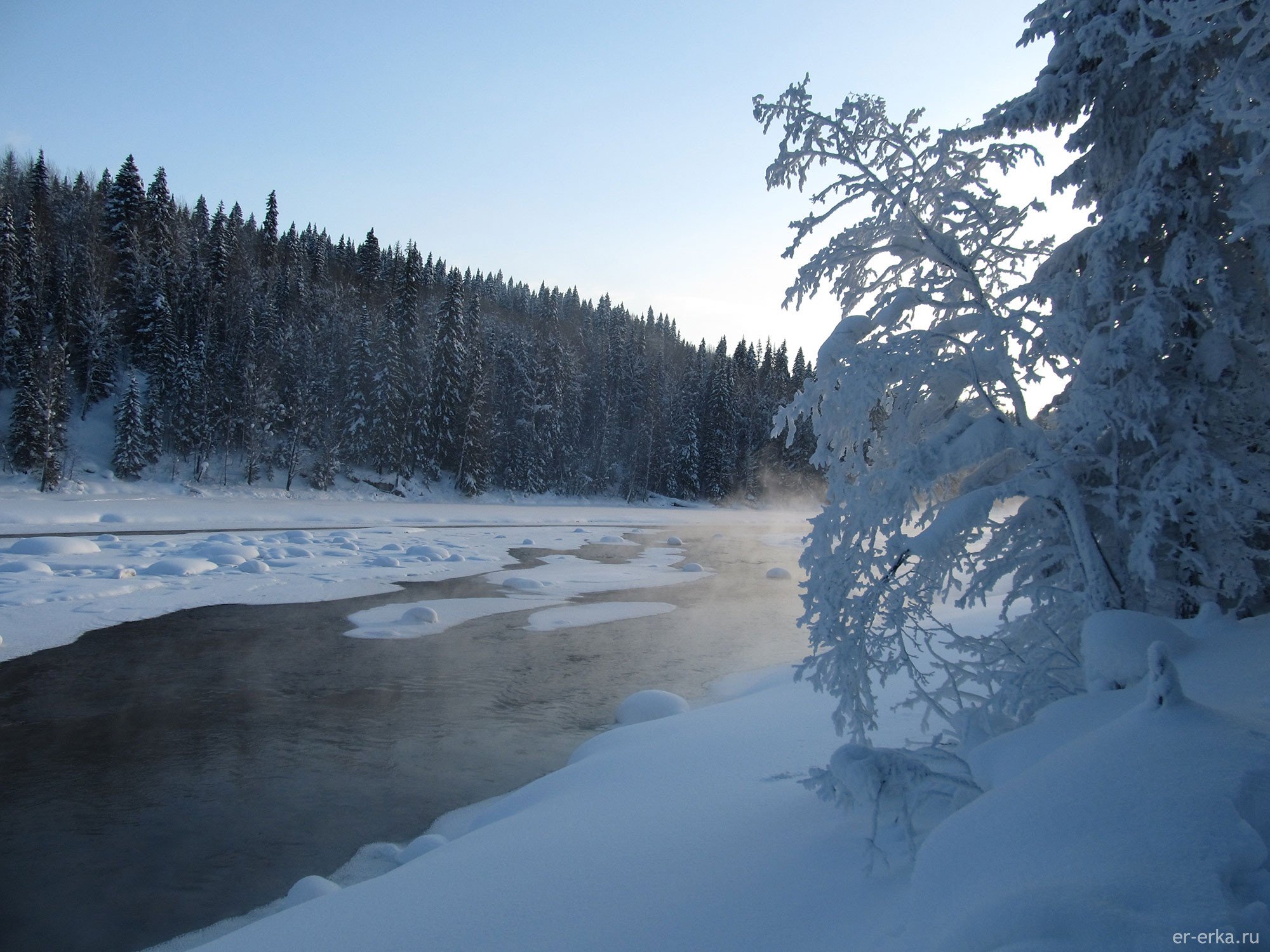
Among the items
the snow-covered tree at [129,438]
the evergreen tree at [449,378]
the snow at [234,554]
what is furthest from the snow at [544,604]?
the evergreen tree at [449,378]

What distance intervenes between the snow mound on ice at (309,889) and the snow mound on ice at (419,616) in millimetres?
10200

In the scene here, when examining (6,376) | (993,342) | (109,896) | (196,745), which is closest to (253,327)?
(6,376)

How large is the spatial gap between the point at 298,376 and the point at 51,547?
32.4m

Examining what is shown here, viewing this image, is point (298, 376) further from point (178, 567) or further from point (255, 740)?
point (255, 740)

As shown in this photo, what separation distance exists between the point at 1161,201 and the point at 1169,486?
6.44 feet

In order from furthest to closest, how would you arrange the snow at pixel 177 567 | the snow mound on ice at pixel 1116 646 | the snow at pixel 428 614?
the snow at pixel 177 567, the snow at pixel 428 614, the snow mound on ice at pixel 1116 646

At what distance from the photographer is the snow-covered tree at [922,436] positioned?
15.0 ft

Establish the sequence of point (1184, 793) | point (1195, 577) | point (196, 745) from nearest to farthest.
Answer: point (1184, 793)
point (1195, 577)
point (196, 745)

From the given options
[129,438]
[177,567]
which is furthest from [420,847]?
[129,438]

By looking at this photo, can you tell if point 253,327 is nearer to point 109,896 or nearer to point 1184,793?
point 109,896

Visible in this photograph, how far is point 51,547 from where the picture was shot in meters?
19.8

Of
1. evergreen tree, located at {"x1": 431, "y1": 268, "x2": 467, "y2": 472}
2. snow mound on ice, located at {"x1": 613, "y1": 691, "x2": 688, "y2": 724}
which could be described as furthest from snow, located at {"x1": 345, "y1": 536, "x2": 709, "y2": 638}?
evergreen tree, located at {"x1": 431, "y1": 268, "x2": 467, "y2": 472}

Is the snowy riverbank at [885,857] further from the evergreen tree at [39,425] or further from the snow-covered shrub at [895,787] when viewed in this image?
the evergreen tree at [39,425]

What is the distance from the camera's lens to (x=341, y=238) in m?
81.6
